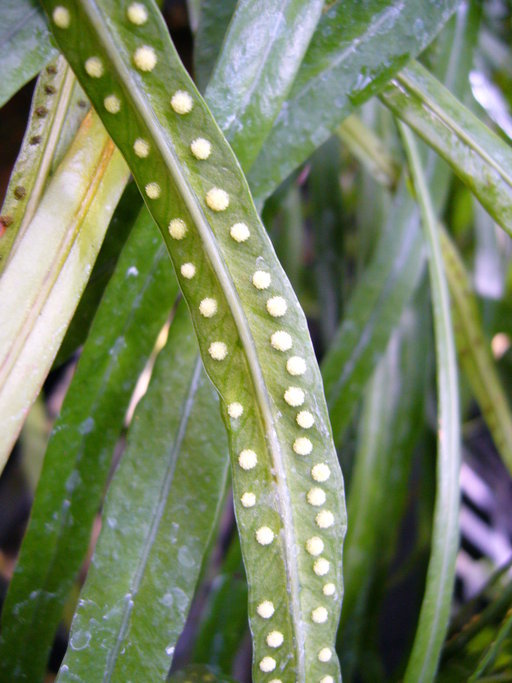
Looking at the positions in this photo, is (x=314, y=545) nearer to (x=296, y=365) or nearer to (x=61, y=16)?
(x=296, y=365)

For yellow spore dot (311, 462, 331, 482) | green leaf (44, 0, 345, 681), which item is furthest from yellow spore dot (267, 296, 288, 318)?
yellow spore dot (311, 462, 331, 482)

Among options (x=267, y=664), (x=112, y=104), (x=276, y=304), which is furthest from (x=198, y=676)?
(x=112, y=104)

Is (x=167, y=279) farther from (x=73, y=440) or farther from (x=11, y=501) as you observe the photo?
(x=11, y=501)

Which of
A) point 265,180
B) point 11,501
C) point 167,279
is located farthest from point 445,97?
point 11,501

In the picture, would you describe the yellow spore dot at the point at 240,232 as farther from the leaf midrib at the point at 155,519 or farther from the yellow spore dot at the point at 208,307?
the leaf midrib at the point at 155,519

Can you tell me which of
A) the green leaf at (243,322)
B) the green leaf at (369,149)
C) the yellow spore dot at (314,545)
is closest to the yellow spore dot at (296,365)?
the green leaf at (243,322)

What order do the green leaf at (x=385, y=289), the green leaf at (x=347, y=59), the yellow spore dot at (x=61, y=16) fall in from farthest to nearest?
the green leaf at (x=385, y=289) < the green leaf at (x=347, y=59) < the yellow spore dot at (x=61, y=16)

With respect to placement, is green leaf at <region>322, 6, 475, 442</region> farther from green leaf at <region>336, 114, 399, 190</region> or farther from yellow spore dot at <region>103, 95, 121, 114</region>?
yellow spore dot at <region>103, 95, 121, 114</region>
